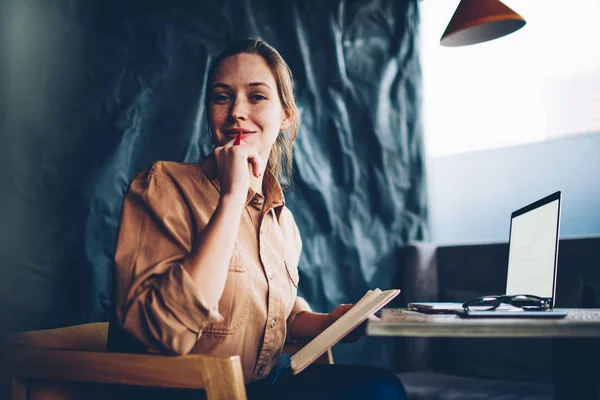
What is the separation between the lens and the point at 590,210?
8.21 feet

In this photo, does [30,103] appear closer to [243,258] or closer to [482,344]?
[243,258]

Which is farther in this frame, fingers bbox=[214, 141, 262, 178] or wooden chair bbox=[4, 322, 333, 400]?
fingers bbox=[214, 141, 262, 178]

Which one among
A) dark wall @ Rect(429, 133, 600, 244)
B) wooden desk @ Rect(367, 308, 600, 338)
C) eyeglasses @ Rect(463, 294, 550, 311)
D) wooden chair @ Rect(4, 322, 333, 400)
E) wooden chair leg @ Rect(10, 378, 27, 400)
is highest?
dark wall @ Rect(429, 133, 600, 244)

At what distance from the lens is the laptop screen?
58.8 inches

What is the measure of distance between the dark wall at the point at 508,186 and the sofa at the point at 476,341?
0.21 metres

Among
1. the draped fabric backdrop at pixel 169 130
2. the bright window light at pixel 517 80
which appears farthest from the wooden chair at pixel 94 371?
the bright window light at pixel 517 80

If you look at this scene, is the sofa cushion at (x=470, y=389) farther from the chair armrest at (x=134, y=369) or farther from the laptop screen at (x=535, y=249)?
the chair armrest at (x=134, y=369)

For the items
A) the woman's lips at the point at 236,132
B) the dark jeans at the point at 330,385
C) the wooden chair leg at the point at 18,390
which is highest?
the woman's lips at the point at 236,132

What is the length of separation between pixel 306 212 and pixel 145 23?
3.53ft

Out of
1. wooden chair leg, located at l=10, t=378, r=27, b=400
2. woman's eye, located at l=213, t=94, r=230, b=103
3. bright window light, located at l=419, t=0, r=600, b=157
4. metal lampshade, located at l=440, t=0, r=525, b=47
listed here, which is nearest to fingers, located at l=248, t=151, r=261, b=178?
woman's eye, located at l=213, t=94, r=230, b=103

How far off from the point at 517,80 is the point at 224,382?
229 centimetres

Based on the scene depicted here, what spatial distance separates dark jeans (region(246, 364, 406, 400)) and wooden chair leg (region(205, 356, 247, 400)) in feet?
0.83

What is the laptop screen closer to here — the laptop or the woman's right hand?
the laptop

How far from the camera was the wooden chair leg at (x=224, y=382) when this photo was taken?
108 centimetres
